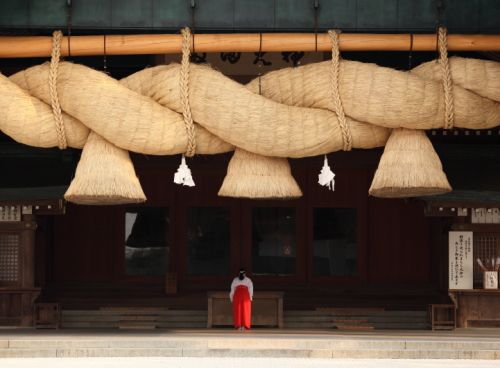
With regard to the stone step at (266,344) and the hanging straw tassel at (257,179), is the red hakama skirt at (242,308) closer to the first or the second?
the stone step at (266,344)

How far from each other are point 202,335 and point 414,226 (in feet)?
17.8

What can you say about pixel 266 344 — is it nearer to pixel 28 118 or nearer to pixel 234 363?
pixel 234 363

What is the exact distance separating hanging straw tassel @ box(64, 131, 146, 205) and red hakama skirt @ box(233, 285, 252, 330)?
394 cm

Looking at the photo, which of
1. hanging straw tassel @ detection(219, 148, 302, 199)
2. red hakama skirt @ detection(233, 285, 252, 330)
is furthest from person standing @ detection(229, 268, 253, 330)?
hanging straw tassel @ detection(219, 148, 302, 199)

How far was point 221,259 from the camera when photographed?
12141 millimetres

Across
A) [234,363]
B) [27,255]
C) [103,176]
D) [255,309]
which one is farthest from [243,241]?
[103,176]

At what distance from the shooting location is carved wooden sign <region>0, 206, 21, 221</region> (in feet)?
31.9

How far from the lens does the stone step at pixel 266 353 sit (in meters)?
6.88

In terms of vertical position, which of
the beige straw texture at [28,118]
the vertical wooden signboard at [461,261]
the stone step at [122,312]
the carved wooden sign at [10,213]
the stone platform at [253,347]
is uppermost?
the beige straw texture at [28,118]

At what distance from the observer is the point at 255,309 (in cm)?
1011

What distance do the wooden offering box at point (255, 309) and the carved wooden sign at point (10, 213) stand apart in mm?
2718

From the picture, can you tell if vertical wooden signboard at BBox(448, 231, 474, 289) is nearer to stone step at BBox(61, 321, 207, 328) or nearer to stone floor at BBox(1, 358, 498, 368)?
stone floor at BBox(1, 358, 498, 368)

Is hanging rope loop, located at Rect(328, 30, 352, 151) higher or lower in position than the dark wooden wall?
higher

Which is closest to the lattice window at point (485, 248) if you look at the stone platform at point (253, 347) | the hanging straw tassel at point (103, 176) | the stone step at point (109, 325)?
the stone platform at point (253, 347)
